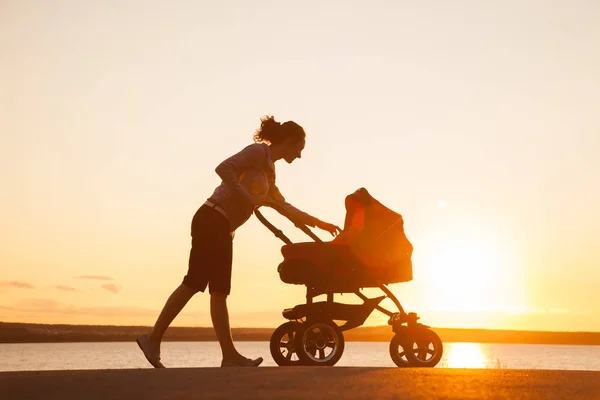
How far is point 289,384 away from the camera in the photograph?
225 inches

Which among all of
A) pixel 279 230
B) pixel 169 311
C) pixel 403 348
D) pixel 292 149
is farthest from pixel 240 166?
pixel 403 348

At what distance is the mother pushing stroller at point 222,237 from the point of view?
781 cm

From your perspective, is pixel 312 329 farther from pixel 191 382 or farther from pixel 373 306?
pixel 191 382

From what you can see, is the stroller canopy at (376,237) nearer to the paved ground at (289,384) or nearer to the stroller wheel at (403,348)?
the stroller wheel at (403,348)

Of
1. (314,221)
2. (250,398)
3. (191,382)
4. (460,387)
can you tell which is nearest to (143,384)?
(191,382)

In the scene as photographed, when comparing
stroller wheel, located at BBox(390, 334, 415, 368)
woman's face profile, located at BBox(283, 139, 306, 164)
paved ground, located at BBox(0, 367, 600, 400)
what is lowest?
paved ground, located at BBox(0, 367, 600, 400)

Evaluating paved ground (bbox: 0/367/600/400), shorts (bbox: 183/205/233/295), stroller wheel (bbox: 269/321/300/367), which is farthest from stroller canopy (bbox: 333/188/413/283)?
paved ground (bbox: 0/367/600/400)

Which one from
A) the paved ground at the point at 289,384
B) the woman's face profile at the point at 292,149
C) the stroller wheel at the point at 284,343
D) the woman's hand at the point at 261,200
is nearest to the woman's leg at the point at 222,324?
the stroller wheel at the point at 284,343

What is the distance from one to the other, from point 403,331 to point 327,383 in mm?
3387

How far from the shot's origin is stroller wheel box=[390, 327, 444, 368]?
9062 mm

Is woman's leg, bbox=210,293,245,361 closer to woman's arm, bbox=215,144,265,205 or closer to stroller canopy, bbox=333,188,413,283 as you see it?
woman's arm, bbox=215,144,265,205

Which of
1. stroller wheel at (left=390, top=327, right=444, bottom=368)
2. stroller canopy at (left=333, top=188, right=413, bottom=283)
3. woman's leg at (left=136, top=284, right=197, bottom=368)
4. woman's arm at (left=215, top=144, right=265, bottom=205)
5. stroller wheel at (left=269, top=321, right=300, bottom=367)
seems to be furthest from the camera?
stroller wheel at (left=390, top=327, right=444, bottom=368)

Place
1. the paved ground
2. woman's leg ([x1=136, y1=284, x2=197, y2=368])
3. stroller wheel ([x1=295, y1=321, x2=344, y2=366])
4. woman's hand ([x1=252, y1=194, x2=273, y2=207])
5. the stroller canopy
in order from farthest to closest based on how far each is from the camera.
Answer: the stroller canopy < stroller wheel ([x1=295, y1=321, x2=344, y2=366]) < woman's hand ([x1=252, y1=194, x2=273, y2=207]) < woman's leg ([x1=136, y1=284, x2=197, y2=368]) < the paved ground

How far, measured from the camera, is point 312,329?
8.57 metres
